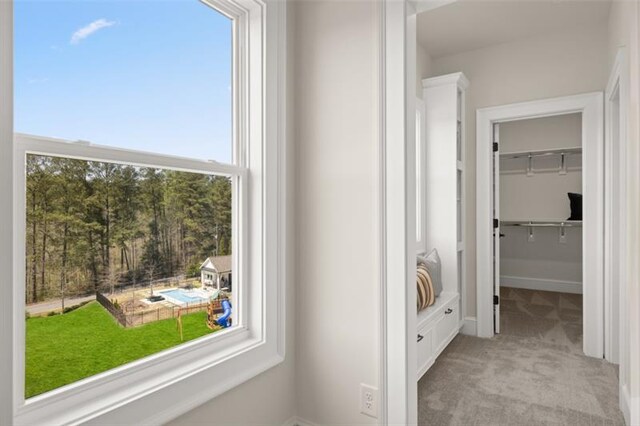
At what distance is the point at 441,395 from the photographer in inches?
101

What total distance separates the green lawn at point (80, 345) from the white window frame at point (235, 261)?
0.11 feet

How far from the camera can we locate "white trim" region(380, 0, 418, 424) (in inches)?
66.2

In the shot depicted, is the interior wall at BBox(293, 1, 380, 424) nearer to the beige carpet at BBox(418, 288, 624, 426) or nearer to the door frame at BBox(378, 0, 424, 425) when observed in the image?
the door frame at BBox(378, 0, 424, 425)

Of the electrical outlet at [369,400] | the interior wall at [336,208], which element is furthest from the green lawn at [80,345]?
the electrical outlet at [369,400]

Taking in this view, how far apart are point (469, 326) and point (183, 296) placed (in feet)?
10.3

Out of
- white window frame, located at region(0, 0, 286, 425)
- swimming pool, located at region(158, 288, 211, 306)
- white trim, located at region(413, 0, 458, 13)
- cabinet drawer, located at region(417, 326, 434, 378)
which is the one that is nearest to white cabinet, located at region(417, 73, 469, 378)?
cabinet drawer, located at region(417, 326, 434, 378)

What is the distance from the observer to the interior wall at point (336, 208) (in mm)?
1757

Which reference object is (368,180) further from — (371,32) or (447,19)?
(447,19)

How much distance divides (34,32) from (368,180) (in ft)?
4.24

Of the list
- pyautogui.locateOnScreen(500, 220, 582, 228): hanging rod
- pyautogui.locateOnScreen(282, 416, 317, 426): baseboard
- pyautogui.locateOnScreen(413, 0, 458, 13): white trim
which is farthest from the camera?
pyautogui.locateOnScreen(500, 220, 582, 228): hanging rod

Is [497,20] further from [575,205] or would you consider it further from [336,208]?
[575,205]

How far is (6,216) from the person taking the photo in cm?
99

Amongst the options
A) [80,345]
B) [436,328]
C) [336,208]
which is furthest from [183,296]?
[436,328]

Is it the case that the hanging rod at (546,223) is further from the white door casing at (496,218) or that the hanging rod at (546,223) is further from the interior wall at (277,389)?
the interior wall at (277,389)
